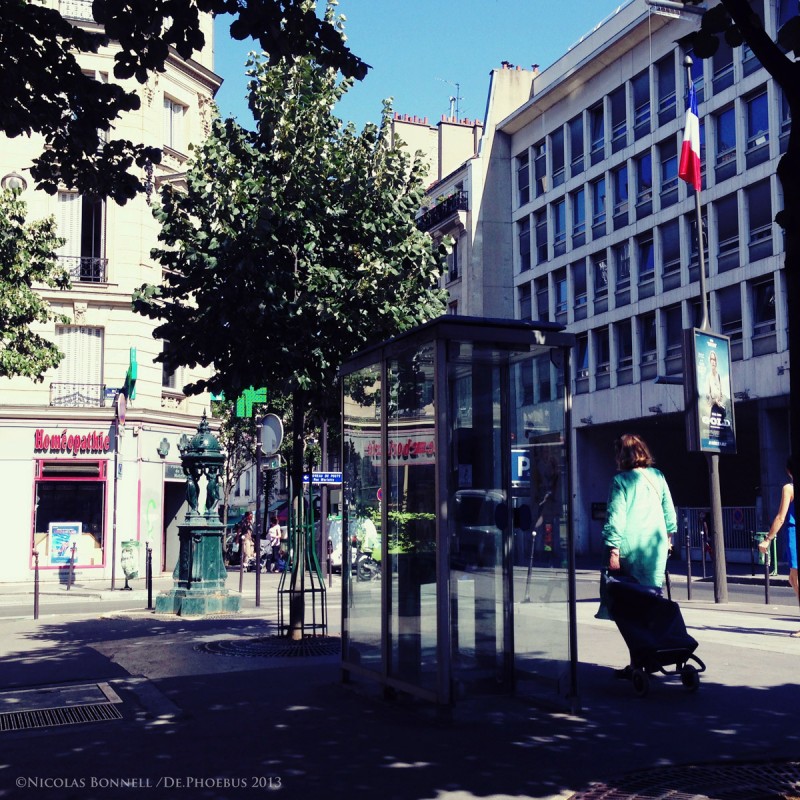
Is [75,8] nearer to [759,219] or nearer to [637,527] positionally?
[759,219]

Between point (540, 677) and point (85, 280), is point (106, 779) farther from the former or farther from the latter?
point (85, 280)

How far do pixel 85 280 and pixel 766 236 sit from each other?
2072 cm

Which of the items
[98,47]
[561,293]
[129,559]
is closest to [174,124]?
[129,559]

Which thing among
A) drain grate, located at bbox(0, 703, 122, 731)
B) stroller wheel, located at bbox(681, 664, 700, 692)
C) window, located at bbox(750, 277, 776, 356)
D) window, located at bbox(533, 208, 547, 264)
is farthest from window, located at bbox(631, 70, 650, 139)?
drain grate, located at bbox(0, 703, 122, 731)

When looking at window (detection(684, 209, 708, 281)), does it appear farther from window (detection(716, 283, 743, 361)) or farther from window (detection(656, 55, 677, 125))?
window (detection(656, 55, 677, 125))

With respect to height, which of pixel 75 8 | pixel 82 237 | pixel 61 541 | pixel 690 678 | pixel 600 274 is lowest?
pixel 690 678

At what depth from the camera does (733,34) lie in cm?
584

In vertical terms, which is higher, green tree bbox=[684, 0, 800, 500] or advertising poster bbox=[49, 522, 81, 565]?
green tree bbox=[684, 0, 800, 500]

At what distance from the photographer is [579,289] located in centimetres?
4331

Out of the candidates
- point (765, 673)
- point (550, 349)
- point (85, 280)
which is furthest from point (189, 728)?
point (85, 280)

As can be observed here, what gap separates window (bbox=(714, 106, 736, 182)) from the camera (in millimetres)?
34312

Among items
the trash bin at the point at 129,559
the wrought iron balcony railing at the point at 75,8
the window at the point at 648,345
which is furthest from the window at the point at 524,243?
the trash bin at the point at 129,559

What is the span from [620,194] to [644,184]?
177 centimetres

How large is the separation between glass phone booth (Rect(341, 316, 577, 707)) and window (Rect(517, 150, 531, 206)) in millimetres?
42577
